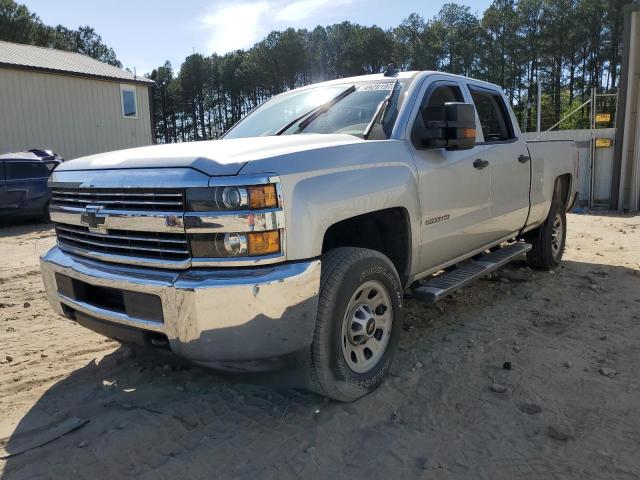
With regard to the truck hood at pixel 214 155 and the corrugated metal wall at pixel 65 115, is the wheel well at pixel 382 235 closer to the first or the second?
the truck hood at pixel 214 155

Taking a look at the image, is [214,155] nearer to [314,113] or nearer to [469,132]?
[314,113]

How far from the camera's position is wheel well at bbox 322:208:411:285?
3369 millimetres

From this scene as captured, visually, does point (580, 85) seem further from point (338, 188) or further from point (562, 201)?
point (338, 188)

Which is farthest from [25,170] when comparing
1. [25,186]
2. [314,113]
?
[314,113]

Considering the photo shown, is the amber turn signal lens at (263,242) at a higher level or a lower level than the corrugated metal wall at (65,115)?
lower

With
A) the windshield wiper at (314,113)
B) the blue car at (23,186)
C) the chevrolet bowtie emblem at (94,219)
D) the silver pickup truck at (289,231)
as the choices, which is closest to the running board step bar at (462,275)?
the silver pickup truck at (289,231)

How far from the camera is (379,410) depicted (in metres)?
3.01

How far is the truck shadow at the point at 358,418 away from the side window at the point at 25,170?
932 cm

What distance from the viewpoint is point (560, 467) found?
2449 mm

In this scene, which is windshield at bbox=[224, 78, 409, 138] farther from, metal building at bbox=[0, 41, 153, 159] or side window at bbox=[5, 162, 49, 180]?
metal building at bbox=[0, 41, 153, 159]

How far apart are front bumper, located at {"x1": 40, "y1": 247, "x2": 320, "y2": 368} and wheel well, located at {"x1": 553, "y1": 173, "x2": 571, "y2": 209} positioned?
173 inches

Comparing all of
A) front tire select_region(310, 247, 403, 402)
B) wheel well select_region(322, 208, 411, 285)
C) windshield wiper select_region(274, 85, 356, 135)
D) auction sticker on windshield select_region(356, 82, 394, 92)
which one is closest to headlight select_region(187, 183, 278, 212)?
front tire select_region(310, 247, 403, 402)

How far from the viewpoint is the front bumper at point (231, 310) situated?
2.40 meters

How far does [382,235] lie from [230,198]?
1422 mm
